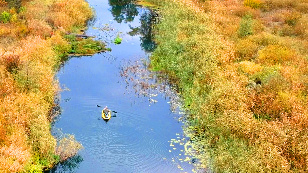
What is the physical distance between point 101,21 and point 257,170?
3510cm

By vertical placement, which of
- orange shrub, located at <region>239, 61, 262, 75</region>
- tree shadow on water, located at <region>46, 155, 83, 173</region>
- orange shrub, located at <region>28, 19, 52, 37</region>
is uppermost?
orange shrub, located at <region>28, 19, 52, 37</region>

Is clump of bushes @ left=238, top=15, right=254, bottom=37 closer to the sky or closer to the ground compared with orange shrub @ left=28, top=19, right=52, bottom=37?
closer to the ground

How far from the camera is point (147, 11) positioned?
174 ft

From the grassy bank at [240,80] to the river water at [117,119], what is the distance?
1831mm

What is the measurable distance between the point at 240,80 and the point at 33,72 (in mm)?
15937

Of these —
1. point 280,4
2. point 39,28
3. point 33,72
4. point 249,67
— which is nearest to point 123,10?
point 39,28

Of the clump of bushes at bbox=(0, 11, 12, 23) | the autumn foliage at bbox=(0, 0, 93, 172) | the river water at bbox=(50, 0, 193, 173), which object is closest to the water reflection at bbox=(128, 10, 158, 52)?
the river water at bbox=(50, 0, 193, 173)

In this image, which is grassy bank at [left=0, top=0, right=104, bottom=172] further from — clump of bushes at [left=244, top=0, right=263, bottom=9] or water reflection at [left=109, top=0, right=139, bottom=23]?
clump of bushes at [left=244, top=0, right=263, bottom=9]

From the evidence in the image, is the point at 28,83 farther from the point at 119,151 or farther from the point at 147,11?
the point at 147,11

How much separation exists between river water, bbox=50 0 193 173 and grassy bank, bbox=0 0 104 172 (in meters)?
1.23

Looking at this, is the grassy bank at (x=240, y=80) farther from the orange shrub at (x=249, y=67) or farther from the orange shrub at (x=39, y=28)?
the orange shrub at (x=39, y=28)

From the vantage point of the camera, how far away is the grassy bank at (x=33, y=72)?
64.3 feet

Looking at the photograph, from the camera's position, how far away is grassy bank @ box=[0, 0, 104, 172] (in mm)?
19609

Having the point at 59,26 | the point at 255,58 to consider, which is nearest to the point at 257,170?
the point at 255,58
